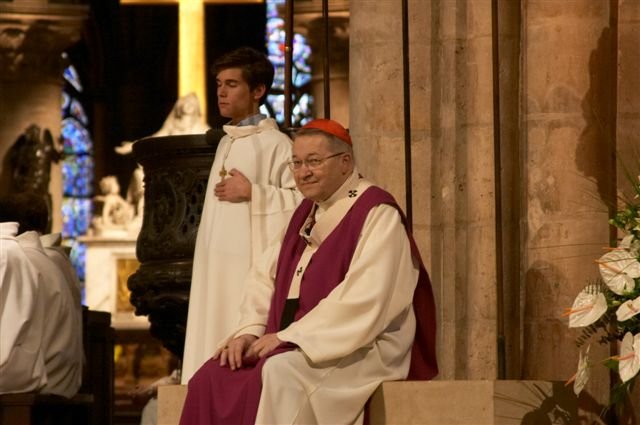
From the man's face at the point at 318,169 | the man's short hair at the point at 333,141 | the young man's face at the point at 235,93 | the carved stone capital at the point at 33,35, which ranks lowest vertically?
the man's face at the point at 318,169

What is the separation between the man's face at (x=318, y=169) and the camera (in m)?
6.40

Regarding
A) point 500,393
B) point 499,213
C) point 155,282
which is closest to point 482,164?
point 499,213

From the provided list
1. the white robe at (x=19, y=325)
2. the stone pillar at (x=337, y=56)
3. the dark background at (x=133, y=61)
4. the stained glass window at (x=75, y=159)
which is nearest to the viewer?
the white robe at (x=19, y=325)

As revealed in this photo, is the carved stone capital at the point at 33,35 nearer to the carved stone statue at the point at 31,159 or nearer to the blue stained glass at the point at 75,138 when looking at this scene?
the carved stone statue at the point at 31,159

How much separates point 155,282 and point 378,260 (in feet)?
6.07

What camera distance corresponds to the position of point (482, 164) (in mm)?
7926

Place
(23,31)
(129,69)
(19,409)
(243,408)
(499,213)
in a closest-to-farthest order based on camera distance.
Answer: (243,408), (499,213), (19,409), (23,31), (129,69)

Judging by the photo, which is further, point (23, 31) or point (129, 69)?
point (129, 69)

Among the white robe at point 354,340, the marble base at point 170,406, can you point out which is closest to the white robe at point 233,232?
the marble base at point 170,406

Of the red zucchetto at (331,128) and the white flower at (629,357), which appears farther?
the red zucchetto at (331,128)

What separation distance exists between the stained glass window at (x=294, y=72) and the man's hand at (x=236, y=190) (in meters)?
15.8

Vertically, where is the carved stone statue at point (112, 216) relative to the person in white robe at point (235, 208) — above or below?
below

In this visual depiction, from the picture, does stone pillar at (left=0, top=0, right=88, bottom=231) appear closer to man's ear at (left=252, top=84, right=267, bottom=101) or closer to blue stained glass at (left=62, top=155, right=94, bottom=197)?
blue stained glass at (left=62, top=155, right=94, bottom=197)

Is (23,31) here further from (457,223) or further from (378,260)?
(378,260)
